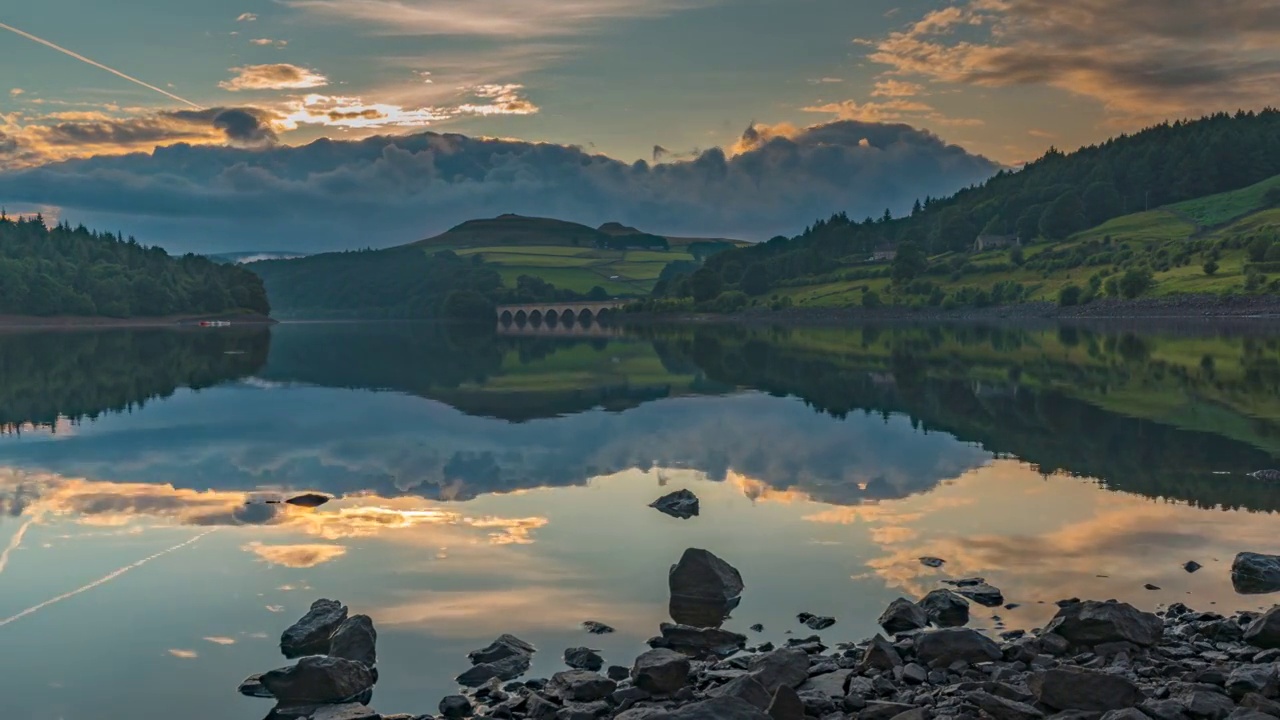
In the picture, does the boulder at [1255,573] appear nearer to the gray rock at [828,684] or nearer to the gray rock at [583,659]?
the gray rock at [828,684]

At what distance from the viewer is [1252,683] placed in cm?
1850

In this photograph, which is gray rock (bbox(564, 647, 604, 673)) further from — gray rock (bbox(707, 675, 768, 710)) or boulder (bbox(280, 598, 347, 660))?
boulder (bbox(280, 598, 347, 660))

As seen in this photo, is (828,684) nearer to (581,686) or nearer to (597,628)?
(581,686)

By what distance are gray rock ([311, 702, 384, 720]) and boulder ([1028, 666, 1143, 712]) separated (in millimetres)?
11758

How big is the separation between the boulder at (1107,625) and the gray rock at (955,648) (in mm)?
1837

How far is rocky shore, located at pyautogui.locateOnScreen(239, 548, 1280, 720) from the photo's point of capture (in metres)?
18.1

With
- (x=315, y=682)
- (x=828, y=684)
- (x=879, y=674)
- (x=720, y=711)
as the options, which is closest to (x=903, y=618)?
(x=879, y=674)

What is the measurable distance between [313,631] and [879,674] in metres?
12.1

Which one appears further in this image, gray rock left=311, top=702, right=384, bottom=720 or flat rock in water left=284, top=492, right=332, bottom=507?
flat rock in water left=284, top=492, right=332, bottom=507

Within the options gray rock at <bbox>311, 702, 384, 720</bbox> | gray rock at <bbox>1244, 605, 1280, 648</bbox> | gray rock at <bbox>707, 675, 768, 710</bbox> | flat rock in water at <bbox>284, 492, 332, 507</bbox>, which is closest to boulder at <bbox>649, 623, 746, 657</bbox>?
gray rock at <bbox>707, 675, 768, 710</bbox>

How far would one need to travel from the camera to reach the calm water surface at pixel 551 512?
24.2 m

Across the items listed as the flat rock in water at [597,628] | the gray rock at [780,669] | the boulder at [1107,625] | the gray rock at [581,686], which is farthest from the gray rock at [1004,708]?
the flat rock in water at [597,628]

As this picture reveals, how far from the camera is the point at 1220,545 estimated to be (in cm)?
3142

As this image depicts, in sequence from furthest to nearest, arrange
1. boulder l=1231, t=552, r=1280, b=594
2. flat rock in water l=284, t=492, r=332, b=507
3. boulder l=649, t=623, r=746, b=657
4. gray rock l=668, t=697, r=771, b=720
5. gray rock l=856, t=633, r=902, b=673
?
flat rock in water l=284, t=492, r=332, b=507, boulder l=1231, t=552, r=1280, b=594, boulder l=649, t=623, r=746, b=657, gray rock l=856, t=633, r=902, b=673, gray rock l=668, t=697, r=771, b=720
